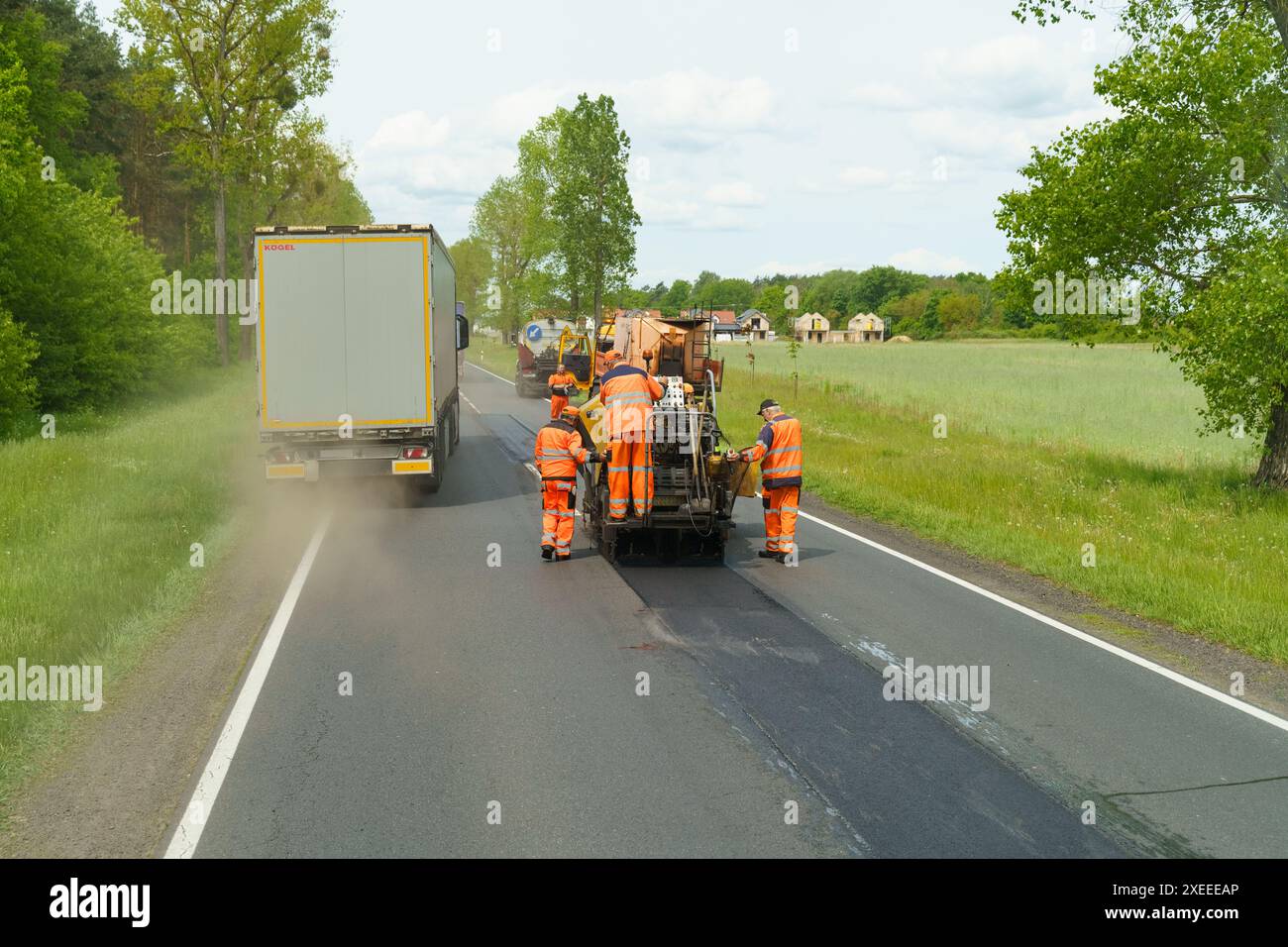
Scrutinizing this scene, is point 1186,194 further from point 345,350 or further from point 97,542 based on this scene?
point 97,542

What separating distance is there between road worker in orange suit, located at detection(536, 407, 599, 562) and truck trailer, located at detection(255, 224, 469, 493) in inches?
139

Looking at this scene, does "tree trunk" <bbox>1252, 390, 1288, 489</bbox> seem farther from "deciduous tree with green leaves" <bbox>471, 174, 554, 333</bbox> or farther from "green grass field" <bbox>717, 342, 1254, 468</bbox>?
"deciduous tree with green leaves" <bbox>471, 174, 554, 333</bbox>

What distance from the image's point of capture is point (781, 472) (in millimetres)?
11758

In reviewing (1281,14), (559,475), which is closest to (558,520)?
(559,475)

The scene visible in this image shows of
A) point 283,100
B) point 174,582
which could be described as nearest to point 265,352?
point 174,582

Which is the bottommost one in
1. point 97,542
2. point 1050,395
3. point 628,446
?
point 97,542

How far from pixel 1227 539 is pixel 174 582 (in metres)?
11.0

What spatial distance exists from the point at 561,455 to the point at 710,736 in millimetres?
5630

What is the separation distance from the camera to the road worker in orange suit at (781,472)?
11.7m

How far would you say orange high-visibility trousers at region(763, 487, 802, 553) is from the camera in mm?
11789

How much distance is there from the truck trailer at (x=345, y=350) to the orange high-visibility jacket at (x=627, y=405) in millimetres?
4095

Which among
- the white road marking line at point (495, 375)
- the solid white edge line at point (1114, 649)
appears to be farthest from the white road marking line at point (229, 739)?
the white road marking line at point (495, 375)
